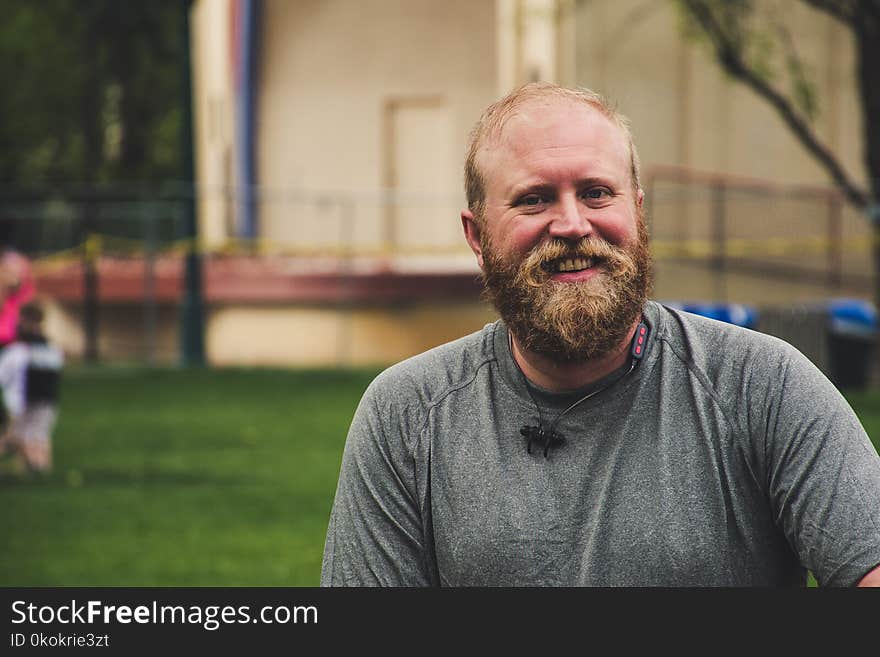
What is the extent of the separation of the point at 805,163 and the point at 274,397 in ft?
29.0

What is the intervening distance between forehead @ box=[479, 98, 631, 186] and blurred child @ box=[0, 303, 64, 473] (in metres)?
9.39

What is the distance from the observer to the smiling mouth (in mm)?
2734

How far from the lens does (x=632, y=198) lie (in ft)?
9.00

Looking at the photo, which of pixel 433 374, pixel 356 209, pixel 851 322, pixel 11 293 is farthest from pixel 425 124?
pixel 433 374

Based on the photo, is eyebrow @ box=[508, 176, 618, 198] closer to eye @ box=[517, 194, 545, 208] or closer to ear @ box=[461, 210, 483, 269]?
eye @ box=[517, 194, 545, 208]

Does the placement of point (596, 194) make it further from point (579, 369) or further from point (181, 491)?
point (181, 491)

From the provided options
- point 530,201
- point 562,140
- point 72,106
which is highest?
point 72,106

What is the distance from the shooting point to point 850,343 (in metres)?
16.5

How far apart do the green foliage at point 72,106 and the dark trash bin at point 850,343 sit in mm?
17138

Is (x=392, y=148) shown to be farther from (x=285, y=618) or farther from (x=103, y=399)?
(x=285, y=618)

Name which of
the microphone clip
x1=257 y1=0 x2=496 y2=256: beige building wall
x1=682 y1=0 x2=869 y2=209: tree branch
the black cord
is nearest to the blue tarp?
x1=682 y1=0 x2=869 y2=209: tree branch

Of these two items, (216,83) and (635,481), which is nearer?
(635,481)

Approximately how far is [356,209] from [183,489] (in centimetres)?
1185

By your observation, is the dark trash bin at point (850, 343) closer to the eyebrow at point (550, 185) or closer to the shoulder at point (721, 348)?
the shoulder at point (721, 348)
